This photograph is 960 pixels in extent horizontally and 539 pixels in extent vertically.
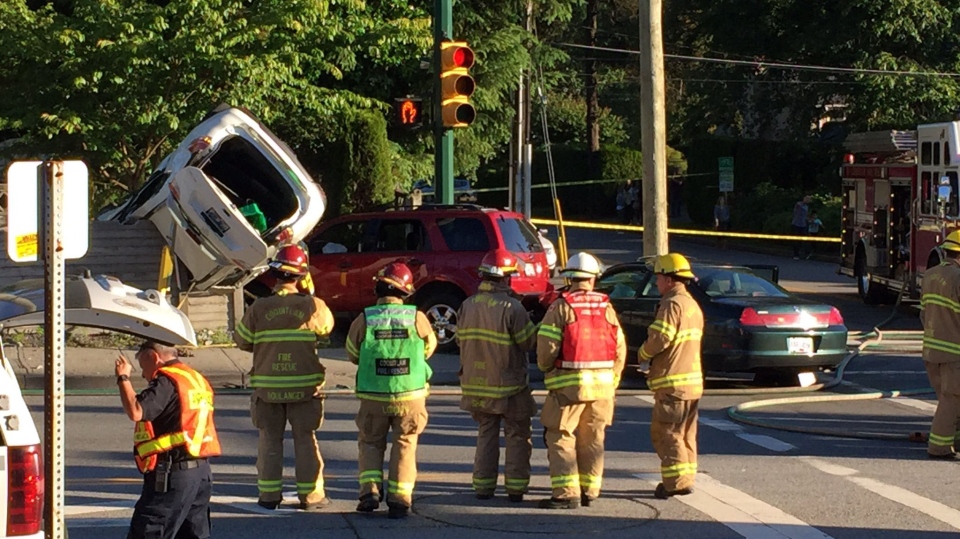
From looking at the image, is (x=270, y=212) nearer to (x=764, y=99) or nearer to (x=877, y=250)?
(x=877, y=250)

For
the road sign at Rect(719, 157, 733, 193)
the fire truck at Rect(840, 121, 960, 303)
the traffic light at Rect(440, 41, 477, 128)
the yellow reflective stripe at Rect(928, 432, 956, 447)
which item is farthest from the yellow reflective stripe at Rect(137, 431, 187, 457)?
the road sign at Rect(719, 157, 733, 193)

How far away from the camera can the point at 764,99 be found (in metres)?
46.4

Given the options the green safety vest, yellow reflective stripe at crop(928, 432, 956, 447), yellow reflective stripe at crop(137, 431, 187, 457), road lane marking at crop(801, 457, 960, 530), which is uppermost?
the green safety vest

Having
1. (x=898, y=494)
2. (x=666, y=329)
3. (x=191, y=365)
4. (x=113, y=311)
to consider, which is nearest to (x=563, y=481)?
(x=666, y=329)

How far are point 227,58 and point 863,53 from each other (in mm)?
27877

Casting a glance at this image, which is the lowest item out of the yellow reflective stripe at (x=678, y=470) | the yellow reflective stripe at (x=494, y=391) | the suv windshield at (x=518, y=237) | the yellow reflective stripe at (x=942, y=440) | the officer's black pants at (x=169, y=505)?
the yellow reflective stripe at (x=942, y=440)

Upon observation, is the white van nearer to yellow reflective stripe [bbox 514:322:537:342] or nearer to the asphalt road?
the asphalt road

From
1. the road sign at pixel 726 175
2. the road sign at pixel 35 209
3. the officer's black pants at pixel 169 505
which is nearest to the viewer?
the road sign at pixel 35 209

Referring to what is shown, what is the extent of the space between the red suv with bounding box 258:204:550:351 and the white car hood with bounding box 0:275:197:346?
28.9 feet

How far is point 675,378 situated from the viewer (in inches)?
363

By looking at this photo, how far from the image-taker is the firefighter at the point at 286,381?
8.55m

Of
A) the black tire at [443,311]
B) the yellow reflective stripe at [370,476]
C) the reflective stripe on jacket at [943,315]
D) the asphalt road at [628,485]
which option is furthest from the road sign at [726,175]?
the yellow reflective stripe at [370,476]

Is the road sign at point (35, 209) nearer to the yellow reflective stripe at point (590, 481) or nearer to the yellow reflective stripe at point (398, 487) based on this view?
the yellow reflective stripe at point (398, 487)

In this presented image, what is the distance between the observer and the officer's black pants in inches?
246
